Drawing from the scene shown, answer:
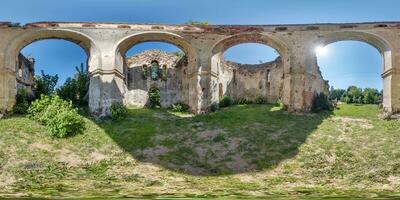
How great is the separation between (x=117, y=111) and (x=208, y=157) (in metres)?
7.79

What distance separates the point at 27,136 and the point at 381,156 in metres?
13.5

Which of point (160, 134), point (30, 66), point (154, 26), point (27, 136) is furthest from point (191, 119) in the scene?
point (30, 66)

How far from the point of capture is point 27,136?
1831 cm

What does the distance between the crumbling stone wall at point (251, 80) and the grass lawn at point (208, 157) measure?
11.0m

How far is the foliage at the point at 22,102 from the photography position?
2264cm

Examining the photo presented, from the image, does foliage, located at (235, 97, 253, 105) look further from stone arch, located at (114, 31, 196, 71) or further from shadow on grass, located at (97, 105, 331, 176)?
shadow on grass, located at (97, 105, 331, 176)

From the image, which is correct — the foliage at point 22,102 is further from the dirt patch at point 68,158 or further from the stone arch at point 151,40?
the dirt patch at point 68,158

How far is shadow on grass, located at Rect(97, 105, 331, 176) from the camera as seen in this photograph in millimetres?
15695

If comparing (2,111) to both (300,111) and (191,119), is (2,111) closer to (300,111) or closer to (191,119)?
(191,119)

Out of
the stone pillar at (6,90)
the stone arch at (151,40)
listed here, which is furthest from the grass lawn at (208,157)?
the stone arch at (151,40)

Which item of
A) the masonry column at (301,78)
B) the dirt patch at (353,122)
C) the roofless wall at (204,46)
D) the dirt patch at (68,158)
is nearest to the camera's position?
the dirt patch at (68,158)

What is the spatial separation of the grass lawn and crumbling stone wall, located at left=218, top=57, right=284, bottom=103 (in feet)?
36.2

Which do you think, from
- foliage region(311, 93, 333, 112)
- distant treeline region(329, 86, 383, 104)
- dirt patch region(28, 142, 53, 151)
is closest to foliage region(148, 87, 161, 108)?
foliage region(311, 93, 333, 112)

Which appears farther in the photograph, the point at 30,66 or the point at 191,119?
the point at 30,66
